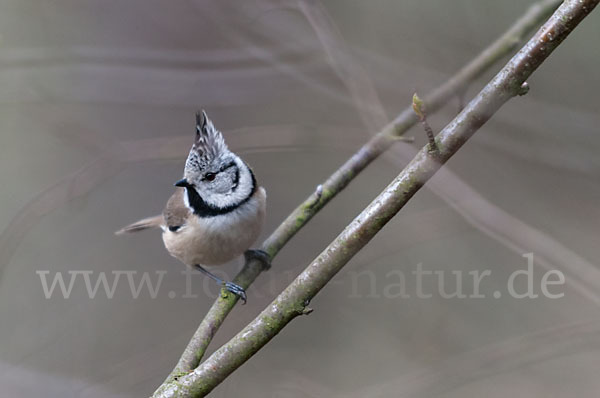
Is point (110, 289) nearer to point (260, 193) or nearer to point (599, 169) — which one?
point (260, 193)

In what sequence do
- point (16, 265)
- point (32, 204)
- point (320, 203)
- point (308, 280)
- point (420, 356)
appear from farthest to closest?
1. point (16, 265)
2. point (420, 356)
3. point (320, 203)
4. point (32, 204)
5. point (308, 280)

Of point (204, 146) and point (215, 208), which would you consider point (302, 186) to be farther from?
point (204, 146)

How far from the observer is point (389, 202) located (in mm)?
2180

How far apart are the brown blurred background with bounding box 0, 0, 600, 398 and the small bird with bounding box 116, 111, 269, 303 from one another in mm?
225

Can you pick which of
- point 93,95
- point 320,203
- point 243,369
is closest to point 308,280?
point 320,203

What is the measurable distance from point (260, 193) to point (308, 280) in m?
1.80

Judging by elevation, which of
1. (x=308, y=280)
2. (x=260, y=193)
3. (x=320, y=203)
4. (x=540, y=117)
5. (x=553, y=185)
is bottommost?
(x=308, y=280)

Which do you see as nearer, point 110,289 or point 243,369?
point 243,369

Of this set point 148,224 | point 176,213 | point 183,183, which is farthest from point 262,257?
point 148,224

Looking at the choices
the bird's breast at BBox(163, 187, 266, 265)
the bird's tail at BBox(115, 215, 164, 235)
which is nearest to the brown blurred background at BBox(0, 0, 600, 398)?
the bird's breast at BBox(163, 187, 266, 265)

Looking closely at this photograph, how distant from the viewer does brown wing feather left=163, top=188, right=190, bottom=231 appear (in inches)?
160

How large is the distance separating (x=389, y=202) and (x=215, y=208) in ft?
6.36

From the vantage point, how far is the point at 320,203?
340cm

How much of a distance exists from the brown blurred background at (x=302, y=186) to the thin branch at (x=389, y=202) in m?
0.70
